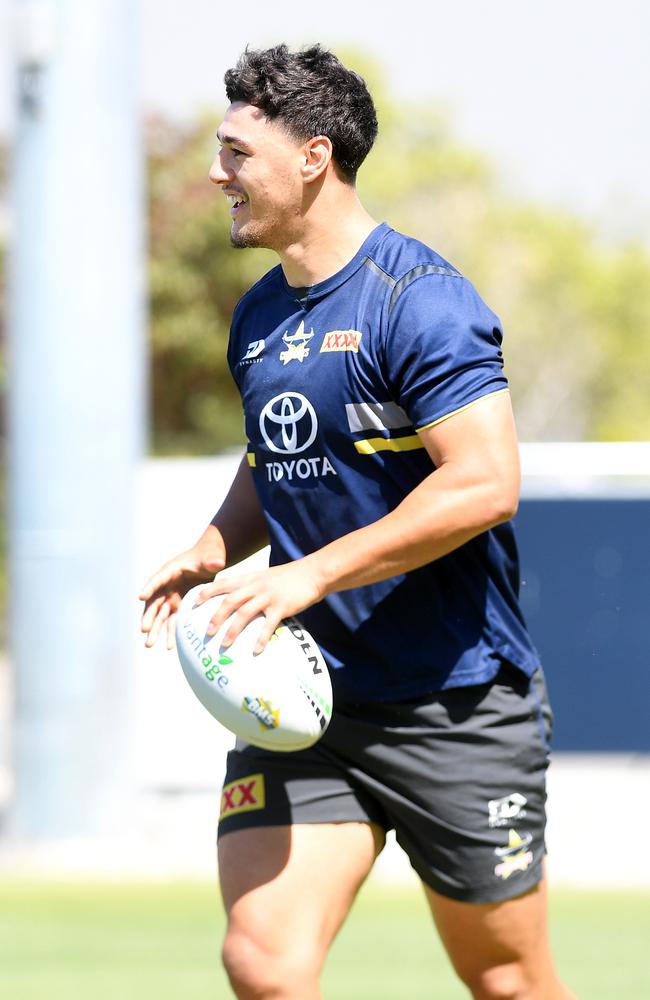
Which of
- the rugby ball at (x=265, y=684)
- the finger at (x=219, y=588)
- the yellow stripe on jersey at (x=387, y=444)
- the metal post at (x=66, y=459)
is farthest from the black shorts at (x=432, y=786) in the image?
the metal post at (x=66, y=459)

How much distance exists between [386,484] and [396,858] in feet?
17.2

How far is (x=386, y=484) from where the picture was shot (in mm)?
3744

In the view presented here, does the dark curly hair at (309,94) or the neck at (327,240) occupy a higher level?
the dark curly hair at (309,94)

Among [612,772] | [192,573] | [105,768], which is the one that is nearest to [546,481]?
[612,772]

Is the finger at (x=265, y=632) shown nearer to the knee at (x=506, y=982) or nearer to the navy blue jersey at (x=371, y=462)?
the navy blue jersey at (x=371, y=462)

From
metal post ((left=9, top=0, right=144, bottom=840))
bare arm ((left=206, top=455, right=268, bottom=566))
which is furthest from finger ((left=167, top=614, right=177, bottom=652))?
metal post ((left=9, top=0, right=144, bottom=840))

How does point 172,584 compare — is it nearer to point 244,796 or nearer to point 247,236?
point 244,796

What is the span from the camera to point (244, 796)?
3.84 m

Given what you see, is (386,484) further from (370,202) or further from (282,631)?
(370,202)

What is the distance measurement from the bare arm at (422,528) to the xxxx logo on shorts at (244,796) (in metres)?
0.48

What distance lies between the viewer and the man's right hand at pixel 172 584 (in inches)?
157

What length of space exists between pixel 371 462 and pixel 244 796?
2.57 ft

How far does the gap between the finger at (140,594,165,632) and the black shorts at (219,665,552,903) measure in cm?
40

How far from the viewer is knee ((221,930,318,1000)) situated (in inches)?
139
